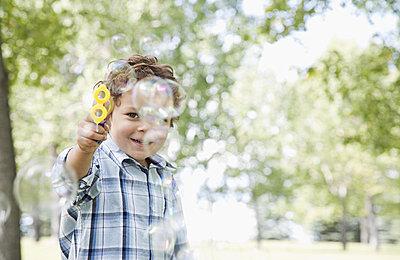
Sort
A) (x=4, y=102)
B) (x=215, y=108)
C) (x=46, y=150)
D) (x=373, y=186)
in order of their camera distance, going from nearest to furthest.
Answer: (x=4, y=102), (x=215, y=108), (x=46, y=150), (x=373, y=186)

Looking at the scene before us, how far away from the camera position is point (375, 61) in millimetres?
8234

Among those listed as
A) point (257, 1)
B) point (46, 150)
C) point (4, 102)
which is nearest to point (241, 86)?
point (46, 150)

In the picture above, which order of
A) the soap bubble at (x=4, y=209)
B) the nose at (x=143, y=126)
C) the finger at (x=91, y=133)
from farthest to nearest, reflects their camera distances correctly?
the soap bubble at (x=4, y=209)
the nose at (x=143, y=126)
the finger at (x=91, y=133)

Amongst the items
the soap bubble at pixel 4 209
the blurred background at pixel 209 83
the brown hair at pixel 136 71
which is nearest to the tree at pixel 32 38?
the blurred background at pixel 209 83

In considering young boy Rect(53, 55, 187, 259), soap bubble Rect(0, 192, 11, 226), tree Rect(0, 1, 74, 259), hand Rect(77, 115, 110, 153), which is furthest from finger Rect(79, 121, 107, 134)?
tree Rect(0, 1, 74, 259)

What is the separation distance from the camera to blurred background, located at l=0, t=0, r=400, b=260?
6039 millimetres

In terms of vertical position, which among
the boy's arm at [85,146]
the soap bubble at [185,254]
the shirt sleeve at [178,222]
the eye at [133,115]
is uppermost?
the eye at [133,115]

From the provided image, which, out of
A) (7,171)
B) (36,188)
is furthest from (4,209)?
(36,188)

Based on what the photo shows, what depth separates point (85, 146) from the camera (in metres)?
2.27

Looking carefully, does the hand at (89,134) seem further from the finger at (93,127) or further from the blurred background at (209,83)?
the blurred background at (209,83)

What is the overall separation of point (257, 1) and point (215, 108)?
686 cm

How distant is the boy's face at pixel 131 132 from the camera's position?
8.48ft

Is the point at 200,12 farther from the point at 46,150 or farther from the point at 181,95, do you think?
the point at 46,150

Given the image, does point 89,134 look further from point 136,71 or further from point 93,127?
point 136,71
